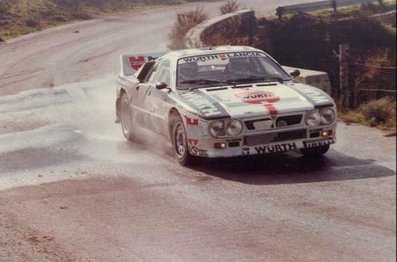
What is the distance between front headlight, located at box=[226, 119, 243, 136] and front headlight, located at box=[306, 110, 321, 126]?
2.12 ft

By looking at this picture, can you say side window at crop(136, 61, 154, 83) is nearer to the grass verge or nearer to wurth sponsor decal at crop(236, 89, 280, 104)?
the grass verge

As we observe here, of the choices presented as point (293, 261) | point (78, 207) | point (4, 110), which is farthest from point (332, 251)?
point (4, 110)

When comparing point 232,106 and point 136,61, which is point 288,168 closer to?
point 232,106

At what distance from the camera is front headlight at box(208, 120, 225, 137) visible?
6.95m

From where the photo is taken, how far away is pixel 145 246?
5.01 metres

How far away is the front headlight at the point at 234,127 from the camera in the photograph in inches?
271

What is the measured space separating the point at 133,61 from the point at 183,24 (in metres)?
1.37

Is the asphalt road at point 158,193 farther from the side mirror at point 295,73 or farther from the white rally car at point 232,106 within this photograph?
the side mirror at point 295,73

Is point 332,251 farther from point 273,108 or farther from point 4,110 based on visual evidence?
point 4,110

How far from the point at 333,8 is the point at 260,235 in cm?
161

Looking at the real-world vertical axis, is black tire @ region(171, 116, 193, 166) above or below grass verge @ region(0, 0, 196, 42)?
below

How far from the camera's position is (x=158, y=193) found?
6.57 meters

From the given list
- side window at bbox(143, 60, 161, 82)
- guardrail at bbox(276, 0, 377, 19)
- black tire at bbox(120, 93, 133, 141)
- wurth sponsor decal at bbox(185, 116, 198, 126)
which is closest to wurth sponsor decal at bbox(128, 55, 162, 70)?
black tire at bbox(120, 93, 133, 141)

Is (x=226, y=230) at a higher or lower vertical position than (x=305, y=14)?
lower
